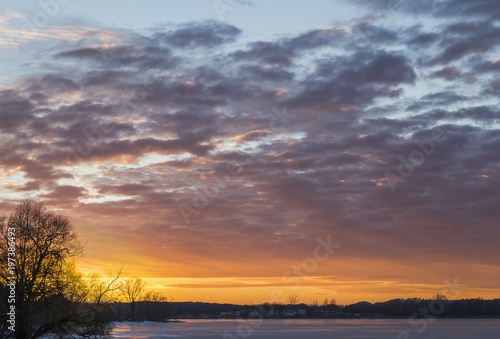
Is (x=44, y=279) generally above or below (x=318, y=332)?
above

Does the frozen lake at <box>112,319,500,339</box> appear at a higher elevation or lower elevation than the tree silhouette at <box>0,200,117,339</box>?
lower

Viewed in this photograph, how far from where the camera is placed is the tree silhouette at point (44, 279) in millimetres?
42188

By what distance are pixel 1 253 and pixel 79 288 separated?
7.55 metres

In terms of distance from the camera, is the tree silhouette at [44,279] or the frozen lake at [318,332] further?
the frozen lake at [318,332]

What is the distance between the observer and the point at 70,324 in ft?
142

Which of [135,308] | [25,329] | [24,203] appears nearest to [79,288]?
[25,329]

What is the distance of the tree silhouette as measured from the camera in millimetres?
42188

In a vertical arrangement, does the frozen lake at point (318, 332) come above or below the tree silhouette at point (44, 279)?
below

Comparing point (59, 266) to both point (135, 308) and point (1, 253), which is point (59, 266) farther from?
point (135, 308)

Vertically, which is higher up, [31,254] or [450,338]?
[31,254]

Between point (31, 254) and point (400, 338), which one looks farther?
point (400, 338)

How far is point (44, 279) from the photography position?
43688mm

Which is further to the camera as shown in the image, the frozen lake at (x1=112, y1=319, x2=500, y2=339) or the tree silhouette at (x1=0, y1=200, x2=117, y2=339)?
the frozen lake at (x1=112, y1=319, x2=500, y2=339)

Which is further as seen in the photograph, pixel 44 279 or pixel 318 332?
pixel 318 332
